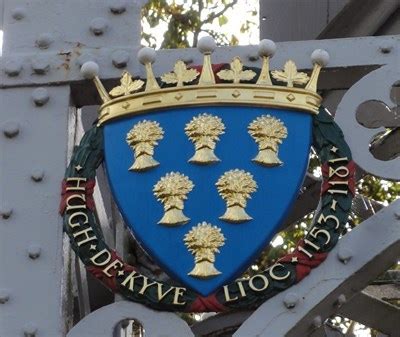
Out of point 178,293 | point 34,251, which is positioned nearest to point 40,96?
point 34,251

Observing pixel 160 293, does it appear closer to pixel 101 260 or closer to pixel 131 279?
pixel 131 279

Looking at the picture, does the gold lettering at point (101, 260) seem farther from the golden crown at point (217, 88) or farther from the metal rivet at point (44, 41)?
the metal rivet at point (44, 41)

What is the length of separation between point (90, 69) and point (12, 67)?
0.32 m

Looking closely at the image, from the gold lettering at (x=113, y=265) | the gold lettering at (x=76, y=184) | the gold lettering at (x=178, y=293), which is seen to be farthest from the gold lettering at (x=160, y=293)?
the gold lettering at (x=76, y=184)

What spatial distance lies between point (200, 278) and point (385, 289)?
8.59 ft

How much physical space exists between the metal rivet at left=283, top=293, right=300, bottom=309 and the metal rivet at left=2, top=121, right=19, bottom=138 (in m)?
1.19

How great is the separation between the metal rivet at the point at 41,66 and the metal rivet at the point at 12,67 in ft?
0.18

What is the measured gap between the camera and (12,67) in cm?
598

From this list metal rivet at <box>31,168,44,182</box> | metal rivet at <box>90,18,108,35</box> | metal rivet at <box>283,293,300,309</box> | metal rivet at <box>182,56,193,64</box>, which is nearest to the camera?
metal rivet at <box>283,293,300,309</box>

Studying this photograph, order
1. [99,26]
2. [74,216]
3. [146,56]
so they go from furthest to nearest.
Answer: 1. [99,26]
2. [146,56]
3. [74,216]

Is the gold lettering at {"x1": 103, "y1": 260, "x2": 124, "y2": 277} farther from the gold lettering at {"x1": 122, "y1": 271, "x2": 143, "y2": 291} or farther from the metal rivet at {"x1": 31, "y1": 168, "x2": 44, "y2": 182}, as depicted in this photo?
the metal rivet at {"x1": 31, "y1": 168, "x2": 44, "y2": 182}

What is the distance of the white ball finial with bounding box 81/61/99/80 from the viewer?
19.2 ft

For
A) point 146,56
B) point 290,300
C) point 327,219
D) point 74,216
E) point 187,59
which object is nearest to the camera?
point 290,300

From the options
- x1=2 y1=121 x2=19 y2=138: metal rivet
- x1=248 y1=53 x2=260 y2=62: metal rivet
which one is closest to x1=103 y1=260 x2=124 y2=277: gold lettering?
x1=2 y1=121 x2=19 y2=138: metal rivet
